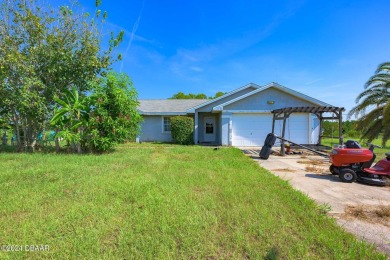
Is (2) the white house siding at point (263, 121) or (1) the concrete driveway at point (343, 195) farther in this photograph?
(2) the white house siding at point (263, 121)

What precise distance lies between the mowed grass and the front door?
1145 cm

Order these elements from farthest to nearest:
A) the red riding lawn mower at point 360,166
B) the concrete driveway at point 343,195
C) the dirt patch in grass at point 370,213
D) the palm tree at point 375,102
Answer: the palm tree at point 375,102, the red riding lawn mower at point 360,166, the dirt patch in grass at point 370,213, the concrete driveway at point 343,195

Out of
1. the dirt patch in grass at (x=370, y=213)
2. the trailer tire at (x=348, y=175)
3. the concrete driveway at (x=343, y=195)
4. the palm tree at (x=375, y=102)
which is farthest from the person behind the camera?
the palm tree at (x=375, y=102)

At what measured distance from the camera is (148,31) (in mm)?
13828

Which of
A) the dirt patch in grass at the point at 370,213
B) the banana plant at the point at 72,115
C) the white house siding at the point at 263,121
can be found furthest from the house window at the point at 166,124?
the dirt patch in grass at the point at 370,213

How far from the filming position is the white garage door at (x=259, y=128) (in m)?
14.2

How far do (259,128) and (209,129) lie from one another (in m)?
4.14

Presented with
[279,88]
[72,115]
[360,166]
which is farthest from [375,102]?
[72,115]

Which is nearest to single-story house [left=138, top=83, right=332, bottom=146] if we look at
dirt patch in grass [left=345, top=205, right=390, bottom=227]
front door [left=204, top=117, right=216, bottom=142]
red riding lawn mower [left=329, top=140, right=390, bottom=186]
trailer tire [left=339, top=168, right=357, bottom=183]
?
front door [left=204, top=117, right=216, bottom=142]

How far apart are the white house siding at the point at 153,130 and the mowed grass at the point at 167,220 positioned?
11.6 m

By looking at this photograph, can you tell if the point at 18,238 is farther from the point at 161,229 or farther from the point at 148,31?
the point at 148,31

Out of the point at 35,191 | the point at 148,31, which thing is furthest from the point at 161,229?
the point at 148,31

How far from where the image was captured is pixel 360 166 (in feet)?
17.1

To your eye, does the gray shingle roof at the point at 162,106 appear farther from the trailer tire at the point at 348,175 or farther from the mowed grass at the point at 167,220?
the trailer tire at the point at 348,175
